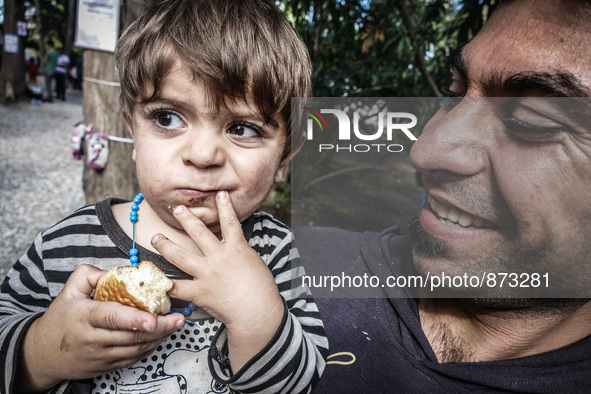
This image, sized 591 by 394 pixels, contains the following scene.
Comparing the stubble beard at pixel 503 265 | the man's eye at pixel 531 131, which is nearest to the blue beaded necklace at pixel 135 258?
the stubble beard at pixel 503 265

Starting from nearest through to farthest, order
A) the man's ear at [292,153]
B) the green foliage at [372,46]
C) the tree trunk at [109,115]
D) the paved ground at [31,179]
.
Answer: the man's ear at [292,153] → the green foliage at [372,46] → the tree trunk at [109,115] → the paved ground at [31,179]

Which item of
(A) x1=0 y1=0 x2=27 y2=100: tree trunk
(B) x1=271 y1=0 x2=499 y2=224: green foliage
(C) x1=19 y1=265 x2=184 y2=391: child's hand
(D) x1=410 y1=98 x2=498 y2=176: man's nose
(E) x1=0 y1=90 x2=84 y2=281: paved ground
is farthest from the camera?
(A) x1=0 y1=0 x2=27 y2=100: tree trunk

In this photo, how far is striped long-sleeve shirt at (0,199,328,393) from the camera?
112cm

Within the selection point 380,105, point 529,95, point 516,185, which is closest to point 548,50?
point 529,95

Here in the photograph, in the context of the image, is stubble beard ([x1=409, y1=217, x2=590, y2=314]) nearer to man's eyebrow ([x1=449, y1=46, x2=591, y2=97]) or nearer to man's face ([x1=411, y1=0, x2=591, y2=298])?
man's face ([x1=411, y1=0, x2=591, y2=298])

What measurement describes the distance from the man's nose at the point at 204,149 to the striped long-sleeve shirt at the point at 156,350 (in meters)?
0.37

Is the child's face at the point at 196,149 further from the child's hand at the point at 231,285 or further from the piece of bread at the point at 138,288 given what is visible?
the piece of bread at the point at 138,288

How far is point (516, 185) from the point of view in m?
1.13

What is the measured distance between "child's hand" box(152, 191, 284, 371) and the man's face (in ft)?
1.91

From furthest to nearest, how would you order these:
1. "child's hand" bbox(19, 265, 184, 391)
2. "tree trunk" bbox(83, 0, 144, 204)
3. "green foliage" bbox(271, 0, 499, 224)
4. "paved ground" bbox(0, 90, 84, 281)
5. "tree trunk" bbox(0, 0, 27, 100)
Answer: "tree trunk" bbox(0, 0, 27, 100)
"paved ground" bbox(0, 90, 84, 281)
"tree trunk" bbox(83, 0, 144, 204)
"green foliage" bbox(271, 0, 499, 224)
"child's hand" bbox(19, 265, 184, 391)

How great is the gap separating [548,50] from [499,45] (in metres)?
0.15

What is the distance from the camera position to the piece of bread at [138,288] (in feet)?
3.25

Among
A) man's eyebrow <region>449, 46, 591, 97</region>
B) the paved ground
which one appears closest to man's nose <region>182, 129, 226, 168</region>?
man's eyebrow <region>449, 46, 591, 97</region>

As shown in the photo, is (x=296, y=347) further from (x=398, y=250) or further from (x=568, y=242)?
(x=568, y=242)
